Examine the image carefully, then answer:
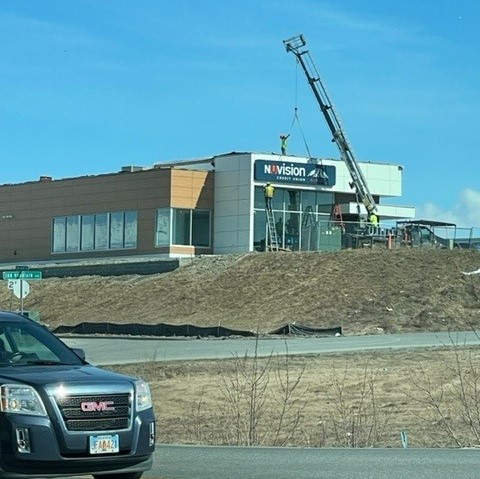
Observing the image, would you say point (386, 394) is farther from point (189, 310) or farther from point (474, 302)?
point (189, 310)

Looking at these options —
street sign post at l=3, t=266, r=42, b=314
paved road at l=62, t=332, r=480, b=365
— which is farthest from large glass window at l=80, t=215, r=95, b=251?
street sign post at l=3, t=266, r=42, b=314

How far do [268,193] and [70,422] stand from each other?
5382cm

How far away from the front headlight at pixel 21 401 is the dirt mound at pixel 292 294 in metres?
34.2

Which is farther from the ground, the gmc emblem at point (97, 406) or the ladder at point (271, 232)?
the ladder at point (271, 232)

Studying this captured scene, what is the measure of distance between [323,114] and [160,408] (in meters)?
53.8

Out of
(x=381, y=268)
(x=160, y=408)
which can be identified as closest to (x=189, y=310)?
(x=381, y=268)

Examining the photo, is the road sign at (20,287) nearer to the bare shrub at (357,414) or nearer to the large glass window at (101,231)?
the bare shrub at (357,414)

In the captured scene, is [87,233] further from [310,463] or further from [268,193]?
[310,463]

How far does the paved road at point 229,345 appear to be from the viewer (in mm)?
34875

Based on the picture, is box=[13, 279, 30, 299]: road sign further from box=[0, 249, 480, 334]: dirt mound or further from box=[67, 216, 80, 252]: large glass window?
box=[67, 216, 80, 252]: large glass window

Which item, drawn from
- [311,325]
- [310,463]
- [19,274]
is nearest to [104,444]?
[310,463]

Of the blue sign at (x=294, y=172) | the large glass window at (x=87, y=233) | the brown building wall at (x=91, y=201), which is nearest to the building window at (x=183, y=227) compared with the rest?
the brown building wall at (x=91, y=201)

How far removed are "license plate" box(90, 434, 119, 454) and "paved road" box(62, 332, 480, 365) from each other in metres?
21.5

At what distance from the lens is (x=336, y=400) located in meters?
24.5
